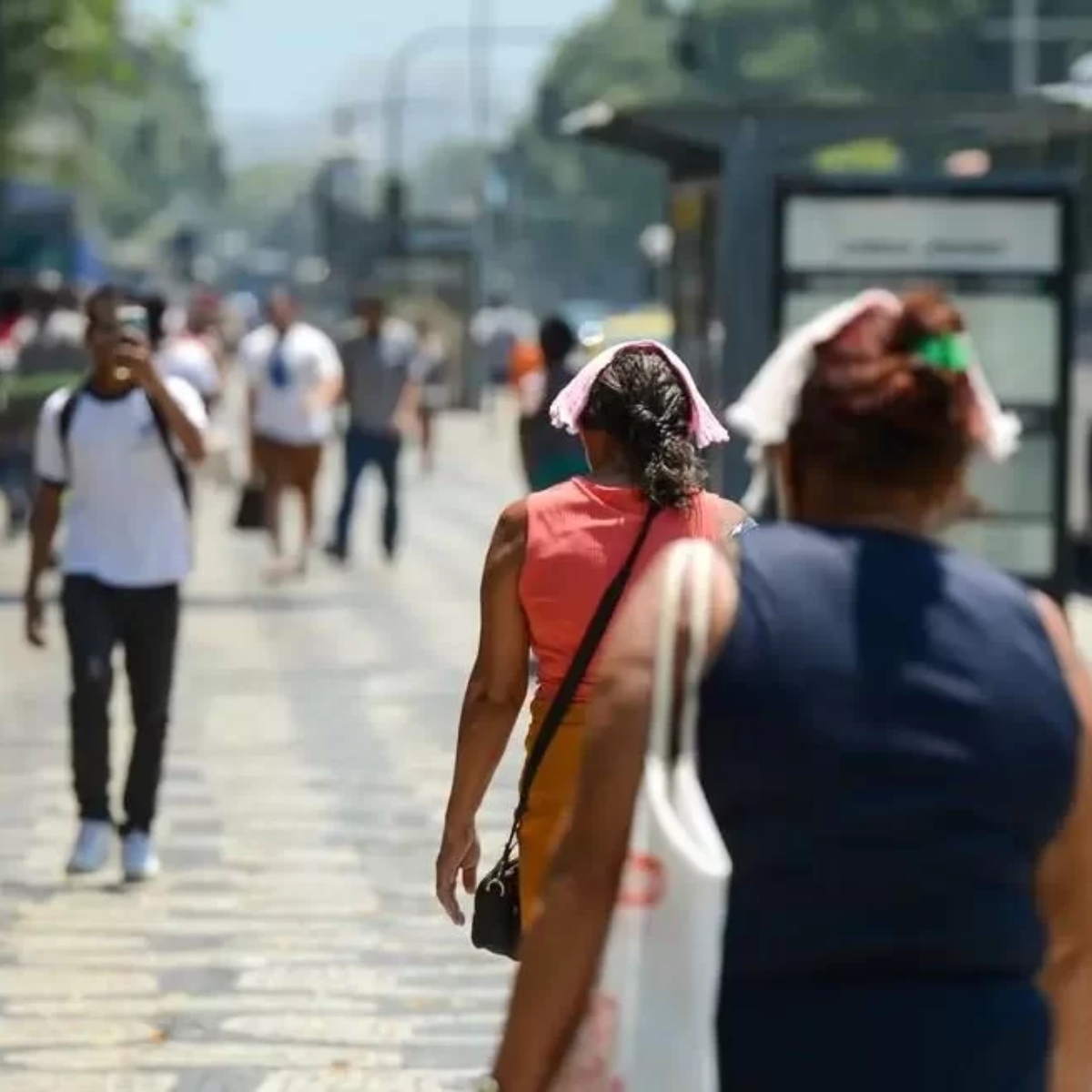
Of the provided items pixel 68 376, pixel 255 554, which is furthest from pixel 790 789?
pixel 255 554

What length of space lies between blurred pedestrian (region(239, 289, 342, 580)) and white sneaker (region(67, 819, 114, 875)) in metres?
12.2

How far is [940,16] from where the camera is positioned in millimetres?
112625

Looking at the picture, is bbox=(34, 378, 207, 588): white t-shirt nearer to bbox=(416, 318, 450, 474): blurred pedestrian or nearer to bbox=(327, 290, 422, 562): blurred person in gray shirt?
bbox=(327, 290, 422, 562): blurred person in gray shirt

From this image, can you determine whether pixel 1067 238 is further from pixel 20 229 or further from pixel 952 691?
pixel 20 229

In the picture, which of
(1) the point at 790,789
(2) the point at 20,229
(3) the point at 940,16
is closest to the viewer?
(1) the point at 790,789

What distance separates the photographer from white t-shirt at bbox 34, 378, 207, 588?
1102cm

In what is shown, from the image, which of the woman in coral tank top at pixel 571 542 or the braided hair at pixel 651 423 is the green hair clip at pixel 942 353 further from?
the braided hair at pixel 651 423

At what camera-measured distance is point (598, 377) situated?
6367mm

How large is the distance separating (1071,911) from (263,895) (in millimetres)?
7067

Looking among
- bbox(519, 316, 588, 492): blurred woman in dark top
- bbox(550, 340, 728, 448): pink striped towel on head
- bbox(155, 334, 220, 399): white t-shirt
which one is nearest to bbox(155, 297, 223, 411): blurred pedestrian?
bbox(155, 334, 220, 399): white t-shirt

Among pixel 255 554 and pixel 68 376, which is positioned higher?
pixel 68 376

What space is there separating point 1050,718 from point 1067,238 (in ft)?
43.4

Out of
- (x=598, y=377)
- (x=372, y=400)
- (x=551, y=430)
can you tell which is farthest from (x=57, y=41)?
(x=598, y=377)

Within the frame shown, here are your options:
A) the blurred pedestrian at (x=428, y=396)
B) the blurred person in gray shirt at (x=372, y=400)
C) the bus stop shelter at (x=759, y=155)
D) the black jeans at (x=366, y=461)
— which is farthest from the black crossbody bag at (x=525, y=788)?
the blurred pedestrian at (x=428, y=396)
